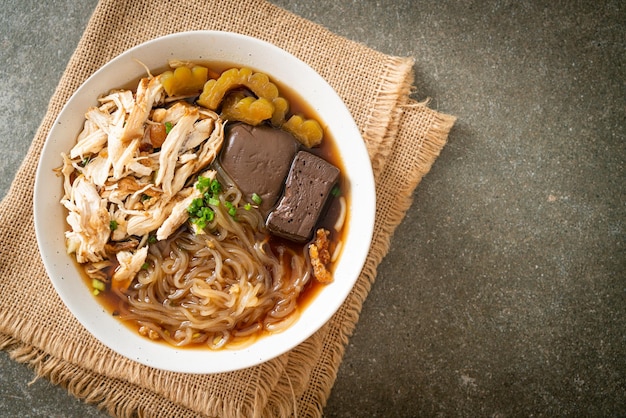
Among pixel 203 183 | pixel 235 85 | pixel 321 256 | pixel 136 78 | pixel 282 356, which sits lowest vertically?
pixel 282 356

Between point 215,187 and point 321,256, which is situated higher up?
point 215,187

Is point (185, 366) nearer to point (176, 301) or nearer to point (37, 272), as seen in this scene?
point (176, 301)

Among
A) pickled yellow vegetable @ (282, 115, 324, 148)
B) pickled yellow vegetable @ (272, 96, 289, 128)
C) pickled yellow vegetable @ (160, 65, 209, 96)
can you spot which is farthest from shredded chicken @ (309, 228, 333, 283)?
pickled yellow vegetable @ (160, 65, 209, 96)

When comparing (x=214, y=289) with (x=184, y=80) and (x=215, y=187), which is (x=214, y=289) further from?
(x=184, y=80)

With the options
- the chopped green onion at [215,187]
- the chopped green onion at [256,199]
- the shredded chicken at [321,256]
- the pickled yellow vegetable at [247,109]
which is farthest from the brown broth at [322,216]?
the chopped green onion at [215,187]

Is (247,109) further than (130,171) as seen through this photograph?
Yes

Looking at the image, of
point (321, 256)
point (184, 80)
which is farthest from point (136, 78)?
point (321, 256)

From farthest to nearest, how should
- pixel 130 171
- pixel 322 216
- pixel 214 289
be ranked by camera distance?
1. pixel 322 216
2. pixel 214 289
3. pixel 130 171
